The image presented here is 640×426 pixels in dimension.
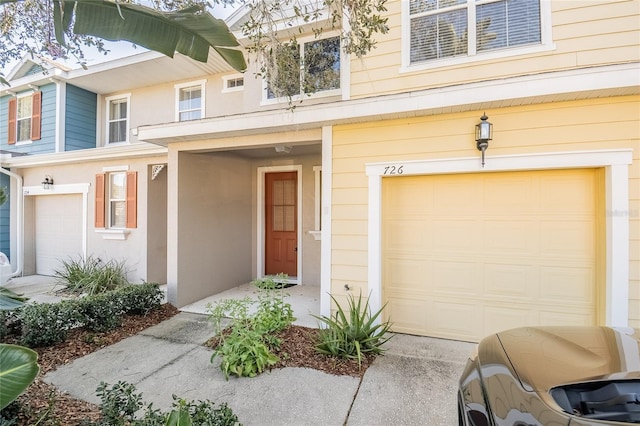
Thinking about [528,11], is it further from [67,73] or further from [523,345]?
[67,73]

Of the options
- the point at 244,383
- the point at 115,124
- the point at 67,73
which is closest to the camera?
the point at 244,383

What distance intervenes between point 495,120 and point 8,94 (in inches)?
526

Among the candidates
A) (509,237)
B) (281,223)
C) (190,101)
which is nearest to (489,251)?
(509,237)

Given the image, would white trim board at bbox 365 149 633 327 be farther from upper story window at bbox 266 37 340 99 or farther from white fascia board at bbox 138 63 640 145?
upper story window at bbox 266 37 340 99

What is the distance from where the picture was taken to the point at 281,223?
A: 24.4 feet

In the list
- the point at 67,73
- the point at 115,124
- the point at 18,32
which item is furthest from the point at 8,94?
the point at 18,32

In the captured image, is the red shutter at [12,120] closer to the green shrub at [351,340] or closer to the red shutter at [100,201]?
the red shutter at [100,201]

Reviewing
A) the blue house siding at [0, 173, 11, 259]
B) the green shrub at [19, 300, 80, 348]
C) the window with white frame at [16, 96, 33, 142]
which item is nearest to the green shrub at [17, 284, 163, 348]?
the green shrub at [19, 300, 80, 348]

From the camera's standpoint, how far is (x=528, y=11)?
12.3 feet

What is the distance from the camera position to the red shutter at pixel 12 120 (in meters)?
9.49

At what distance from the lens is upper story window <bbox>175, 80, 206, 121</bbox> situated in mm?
8008

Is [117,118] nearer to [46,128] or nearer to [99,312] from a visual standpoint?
[46,128]

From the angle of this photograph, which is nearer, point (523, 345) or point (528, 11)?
point (523, 345)

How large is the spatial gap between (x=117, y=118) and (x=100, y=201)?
9.94ft
